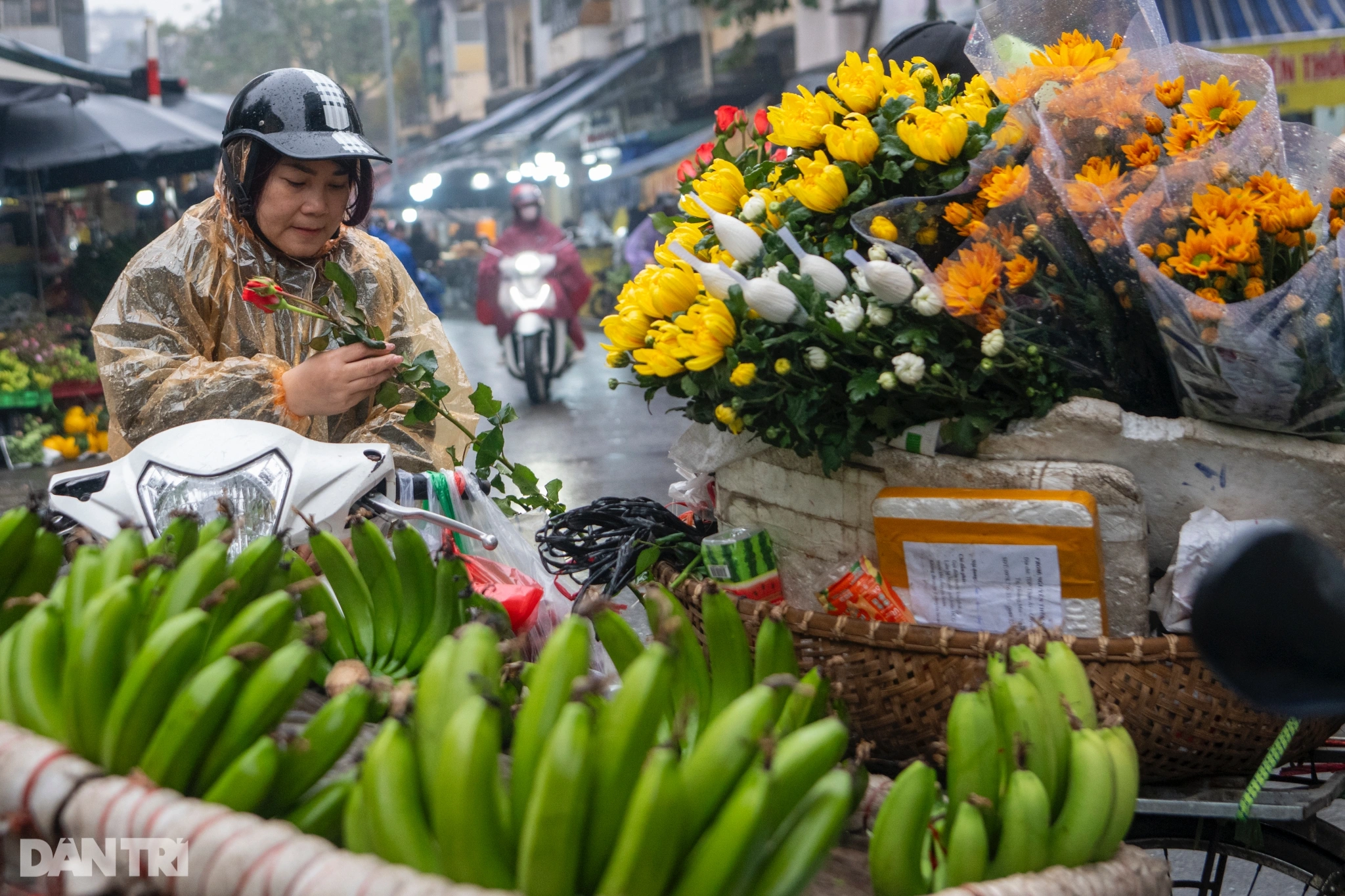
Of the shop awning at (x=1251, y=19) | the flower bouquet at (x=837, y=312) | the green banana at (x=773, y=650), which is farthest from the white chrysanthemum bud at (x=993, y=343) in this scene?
the shop awning at (x=1251, y=19)

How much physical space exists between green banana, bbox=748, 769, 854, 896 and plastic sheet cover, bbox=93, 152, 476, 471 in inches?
67.6

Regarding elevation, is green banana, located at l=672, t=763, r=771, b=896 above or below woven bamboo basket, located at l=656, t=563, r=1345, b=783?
above

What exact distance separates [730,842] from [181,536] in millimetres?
1123

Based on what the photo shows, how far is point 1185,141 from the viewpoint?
1.99 m

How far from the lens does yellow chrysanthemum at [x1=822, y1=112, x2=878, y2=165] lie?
2.13m

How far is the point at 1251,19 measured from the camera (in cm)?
1060

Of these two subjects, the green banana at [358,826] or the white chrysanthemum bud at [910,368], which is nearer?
the green banana at [358,826]

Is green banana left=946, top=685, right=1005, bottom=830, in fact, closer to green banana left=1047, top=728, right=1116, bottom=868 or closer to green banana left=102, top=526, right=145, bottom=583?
green banana left=1047, top=728, right=1116, bottom=868

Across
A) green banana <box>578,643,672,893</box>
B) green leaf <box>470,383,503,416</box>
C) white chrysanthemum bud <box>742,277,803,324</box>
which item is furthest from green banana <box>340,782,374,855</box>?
green leaf <box>470,383,503,416</box>

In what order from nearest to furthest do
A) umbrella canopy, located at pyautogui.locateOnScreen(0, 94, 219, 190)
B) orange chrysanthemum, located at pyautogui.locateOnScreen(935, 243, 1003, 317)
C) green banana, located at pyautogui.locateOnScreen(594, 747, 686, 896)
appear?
green banana, located at pyautogui.locateOnScreen(594, 747, 686, 896) → orange chrysanthemum, located at pyautogui.locateOnScreen(935, 243, 1003, 317) → umbrella canopy, located at pyautogui.locateOnScreen(0, 94, 219, 190)

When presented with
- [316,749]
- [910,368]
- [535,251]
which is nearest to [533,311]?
[535,251]

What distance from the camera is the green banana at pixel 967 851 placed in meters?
1.38

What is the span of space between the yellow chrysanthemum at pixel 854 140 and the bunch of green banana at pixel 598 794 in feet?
3.57
